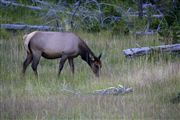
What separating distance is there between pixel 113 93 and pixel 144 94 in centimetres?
56

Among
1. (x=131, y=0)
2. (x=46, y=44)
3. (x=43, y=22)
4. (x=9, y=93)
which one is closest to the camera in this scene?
(x=9, y=93)

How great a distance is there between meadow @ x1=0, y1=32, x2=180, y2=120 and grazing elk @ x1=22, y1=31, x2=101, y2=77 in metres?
0.29

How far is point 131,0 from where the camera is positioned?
21.3 m

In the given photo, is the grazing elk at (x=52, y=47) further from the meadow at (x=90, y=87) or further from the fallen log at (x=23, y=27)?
the fallen log at (x=23, y=27)

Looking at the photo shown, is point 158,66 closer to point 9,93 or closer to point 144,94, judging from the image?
point 144,94

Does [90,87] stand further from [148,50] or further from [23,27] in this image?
[23,27]

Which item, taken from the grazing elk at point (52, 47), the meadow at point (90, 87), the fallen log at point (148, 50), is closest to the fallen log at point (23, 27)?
the meadow at point (90, 87)

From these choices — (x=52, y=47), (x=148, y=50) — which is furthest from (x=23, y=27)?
(x=52, y=47)

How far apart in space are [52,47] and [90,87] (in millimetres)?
1815

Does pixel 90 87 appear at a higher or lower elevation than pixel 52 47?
lower

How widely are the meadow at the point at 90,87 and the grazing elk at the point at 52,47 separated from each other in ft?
0.94

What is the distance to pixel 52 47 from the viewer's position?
12312 mm

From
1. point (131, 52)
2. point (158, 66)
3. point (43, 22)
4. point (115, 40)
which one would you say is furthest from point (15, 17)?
point (158, 66)

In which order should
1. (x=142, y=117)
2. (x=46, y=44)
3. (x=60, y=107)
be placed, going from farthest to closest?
(x=46, y=44) < (x=60, y=107) < (x=142, y=117)
